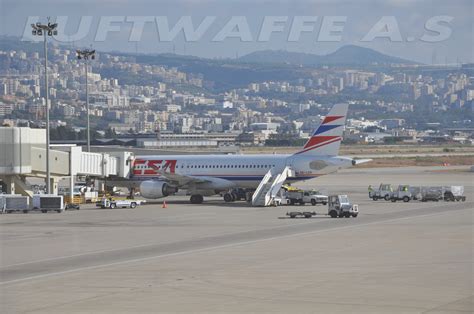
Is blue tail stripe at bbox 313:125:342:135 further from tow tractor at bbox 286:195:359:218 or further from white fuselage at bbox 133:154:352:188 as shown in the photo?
tow tractor at bbox 286:195:359:218

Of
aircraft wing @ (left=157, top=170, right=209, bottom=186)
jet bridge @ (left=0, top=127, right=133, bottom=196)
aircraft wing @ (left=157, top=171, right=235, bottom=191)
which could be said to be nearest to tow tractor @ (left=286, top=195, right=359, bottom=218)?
aircraft wing @ (left=157, top=171, right=235, bottom=191)

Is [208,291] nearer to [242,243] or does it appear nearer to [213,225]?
[242,243]

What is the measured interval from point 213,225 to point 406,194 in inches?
1045

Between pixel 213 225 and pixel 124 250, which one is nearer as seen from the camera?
pixel 124 250

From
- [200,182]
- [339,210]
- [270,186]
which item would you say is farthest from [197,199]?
[339,210]

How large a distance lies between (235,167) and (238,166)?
1.04ft

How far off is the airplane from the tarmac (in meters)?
10.9

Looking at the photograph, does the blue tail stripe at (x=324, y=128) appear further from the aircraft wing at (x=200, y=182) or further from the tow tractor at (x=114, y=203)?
the tow tractor at (x=114, y=203)

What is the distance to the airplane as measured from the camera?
256 ft

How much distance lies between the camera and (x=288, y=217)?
6259cm

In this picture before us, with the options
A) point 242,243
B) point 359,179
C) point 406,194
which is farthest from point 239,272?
point 359,179

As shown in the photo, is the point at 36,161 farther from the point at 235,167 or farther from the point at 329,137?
the point at 329,137

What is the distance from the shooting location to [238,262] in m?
39.0

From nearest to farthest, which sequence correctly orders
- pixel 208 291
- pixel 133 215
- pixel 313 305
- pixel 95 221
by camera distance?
pixel 313 305
pixel 208 291
pixel 95 221
pixel 133 215
